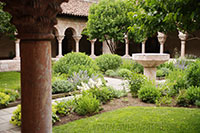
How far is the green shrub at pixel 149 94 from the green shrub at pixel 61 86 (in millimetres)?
2275

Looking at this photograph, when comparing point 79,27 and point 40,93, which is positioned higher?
point 79,27

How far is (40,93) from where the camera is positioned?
6.45ft

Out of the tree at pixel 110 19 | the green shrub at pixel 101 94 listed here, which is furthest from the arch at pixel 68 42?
the green shrub at pixel 101 94

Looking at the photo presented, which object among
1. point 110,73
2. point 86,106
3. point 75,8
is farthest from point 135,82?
point 75,8

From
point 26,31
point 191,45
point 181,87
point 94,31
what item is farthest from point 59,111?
point 191,45

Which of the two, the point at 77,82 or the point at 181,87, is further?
the point at 77,82

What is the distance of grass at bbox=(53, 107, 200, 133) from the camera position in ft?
12.3

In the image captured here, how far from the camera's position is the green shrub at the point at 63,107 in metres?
4.54

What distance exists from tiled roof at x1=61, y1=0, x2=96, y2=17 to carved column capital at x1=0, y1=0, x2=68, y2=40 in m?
13.4

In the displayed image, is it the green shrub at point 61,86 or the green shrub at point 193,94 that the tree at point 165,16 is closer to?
the green shrub at point 193,94

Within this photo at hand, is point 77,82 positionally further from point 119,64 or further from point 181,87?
point 119,64

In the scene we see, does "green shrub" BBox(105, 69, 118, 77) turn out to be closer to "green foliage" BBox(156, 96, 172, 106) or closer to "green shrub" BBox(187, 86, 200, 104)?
"green foliage" BBox(156, 96, 172, 106)

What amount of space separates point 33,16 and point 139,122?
2911 mm

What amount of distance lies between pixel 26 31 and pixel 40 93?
21.8 inches
